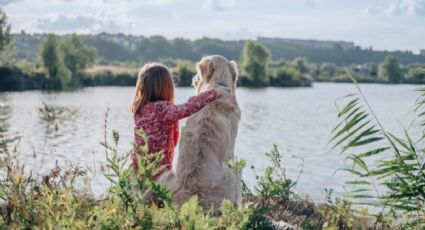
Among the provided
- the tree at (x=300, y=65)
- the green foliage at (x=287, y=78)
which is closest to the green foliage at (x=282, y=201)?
the green foliage at (x=287, y=78)

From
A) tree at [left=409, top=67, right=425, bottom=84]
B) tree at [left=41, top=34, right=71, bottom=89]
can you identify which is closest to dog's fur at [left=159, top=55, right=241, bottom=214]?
tree at [left=409, top=67, right=425, bottom=84]

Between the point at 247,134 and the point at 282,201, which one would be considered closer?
the point at 282,201

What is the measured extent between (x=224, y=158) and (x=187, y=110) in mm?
483

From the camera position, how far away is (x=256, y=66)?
79.2 metres

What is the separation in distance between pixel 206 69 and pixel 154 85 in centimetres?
46

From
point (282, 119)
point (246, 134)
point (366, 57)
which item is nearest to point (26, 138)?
point (246, 134)

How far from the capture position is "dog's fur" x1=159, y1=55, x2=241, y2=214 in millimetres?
5207

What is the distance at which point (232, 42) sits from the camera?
168 metres

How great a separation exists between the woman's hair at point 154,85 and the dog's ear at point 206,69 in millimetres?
Result: 271

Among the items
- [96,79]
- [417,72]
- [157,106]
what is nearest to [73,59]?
→ [96,79]

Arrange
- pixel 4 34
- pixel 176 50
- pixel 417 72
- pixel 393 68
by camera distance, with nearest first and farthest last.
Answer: pixel 417 72 → pixel 4 34 → pixel 393 68 → pixel 176 50

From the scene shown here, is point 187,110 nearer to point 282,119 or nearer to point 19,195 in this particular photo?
point 19,195

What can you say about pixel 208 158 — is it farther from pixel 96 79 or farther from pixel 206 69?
pixel 96 79

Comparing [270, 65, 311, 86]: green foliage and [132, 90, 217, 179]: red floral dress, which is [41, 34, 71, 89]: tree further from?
[132, 90, 217, 179]: red floral dress
